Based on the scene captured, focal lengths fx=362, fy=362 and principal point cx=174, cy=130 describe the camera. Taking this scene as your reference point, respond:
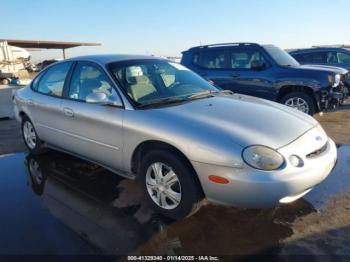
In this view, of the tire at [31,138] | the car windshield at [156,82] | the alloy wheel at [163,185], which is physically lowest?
the tire at [31,138]

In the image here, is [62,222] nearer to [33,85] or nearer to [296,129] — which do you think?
[296,129]

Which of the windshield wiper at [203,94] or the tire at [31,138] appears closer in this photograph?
the windshield wiper at [203,94]

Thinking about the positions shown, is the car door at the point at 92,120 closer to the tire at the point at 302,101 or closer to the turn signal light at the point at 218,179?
the turn signal light at the point at 218,179

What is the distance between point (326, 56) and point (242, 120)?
9.97 metres

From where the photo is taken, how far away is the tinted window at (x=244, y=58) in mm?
8570

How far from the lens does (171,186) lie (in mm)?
3512

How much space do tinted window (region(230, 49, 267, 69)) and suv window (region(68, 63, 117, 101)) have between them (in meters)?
5.00

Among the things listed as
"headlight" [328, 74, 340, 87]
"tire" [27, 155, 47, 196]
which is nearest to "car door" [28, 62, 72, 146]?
"tire" [27, 155, 47, 196]

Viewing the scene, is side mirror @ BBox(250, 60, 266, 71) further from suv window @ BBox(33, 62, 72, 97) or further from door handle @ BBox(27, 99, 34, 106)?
door handle @ BBox(27, 99, 34, 106)

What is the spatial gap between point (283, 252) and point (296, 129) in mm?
1147

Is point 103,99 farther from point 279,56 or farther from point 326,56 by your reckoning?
point 326,56

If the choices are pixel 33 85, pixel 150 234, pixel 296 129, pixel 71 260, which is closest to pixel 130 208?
pixel 150 234

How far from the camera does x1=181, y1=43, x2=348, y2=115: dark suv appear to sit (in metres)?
7.95

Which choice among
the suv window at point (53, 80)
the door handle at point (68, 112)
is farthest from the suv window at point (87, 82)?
the suv window at point (53, 80)
